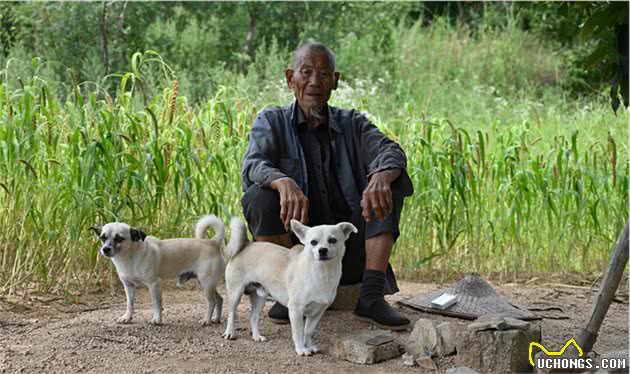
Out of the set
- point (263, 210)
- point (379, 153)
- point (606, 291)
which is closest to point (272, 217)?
point (263, 210)

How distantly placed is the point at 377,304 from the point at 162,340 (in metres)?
1.08

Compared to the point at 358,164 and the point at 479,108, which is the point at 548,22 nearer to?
the point at 479,108

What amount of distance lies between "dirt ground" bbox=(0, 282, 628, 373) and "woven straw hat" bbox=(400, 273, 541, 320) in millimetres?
101

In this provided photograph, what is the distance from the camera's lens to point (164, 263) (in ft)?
14.4

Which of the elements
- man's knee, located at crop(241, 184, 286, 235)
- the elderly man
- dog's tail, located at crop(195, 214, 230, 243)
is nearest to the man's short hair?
the elderly man

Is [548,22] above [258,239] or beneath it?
above

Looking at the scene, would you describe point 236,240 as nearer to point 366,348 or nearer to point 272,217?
point 272,217

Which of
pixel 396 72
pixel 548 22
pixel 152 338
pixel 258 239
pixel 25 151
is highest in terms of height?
pixel 548 22

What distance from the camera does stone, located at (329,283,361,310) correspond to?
4781 mm

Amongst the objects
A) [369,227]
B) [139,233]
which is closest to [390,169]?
[369,227]

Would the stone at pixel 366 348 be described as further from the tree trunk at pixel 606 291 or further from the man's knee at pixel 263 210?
the tree trunk at pixel 606 291

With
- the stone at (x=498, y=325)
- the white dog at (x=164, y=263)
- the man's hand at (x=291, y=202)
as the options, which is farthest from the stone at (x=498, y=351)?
the white dog at (x=164, y=263)

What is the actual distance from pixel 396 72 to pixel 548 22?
9.63 feet

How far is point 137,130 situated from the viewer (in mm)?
5516
